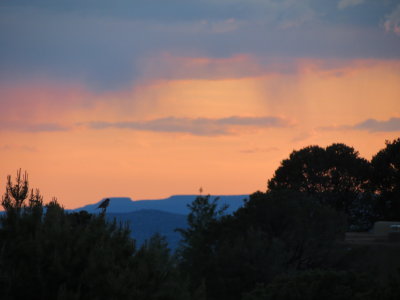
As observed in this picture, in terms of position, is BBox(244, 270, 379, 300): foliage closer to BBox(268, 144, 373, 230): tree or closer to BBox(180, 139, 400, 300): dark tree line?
BBox(180, 139, 400, 300): dark tree line

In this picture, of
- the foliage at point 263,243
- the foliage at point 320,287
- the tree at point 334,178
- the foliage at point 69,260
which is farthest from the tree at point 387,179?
the foliage at point 69,260

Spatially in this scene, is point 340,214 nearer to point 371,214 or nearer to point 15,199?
point 371,214

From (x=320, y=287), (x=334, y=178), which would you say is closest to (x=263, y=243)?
(x=320, y=287)

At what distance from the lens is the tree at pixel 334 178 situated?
77062 millimetres

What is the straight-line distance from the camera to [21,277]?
19859 millimetres

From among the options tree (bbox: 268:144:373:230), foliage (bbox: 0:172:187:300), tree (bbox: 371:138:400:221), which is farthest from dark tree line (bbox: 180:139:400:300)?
tree (bbox: 371:138:400:221)

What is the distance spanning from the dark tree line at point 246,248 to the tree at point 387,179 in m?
0.12

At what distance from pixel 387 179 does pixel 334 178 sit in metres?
6.23

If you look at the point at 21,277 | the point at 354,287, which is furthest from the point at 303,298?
the point at 21,277

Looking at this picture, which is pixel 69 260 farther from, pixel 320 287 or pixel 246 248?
pixel 246 248

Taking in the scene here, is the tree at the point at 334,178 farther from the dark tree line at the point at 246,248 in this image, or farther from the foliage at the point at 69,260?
the foliage at the point at 69,260

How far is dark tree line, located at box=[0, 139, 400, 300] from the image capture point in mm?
20188

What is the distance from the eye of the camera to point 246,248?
4831cm

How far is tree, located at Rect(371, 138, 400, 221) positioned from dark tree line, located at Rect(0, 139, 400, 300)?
0.12 m
